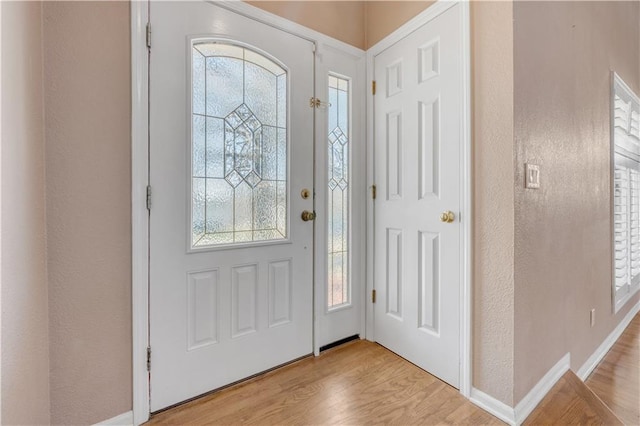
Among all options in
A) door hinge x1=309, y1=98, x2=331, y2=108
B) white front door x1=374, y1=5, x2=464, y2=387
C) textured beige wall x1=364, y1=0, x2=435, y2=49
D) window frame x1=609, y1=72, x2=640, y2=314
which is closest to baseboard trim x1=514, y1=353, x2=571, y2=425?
white front door x1=374, y1=5, x2=464, y2=387

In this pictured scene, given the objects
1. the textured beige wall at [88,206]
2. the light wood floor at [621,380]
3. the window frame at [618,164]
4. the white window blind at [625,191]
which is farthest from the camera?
the white window blind at [625,191]

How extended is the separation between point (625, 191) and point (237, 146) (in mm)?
3295

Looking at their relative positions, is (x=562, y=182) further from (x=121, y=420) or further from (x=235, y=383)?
(x=121, y=420)

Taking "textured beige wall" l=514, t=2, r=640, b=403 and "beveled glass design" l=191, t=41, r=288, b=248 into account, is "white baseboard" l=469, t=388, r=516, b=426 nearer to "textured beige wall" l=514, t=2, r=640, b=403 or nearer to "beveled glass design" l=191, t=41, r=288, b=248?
"textured beige wall" l=514, t=2, r=640, b=403

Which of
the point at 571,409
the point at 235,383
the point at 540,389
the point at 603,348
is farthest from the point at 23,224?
the point at 603,348

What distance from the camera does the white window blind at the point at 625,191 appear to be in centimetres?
238

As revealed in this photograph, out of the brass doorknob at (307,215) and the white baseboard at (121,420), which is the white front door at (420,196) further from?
the white baseboard at (121,420)

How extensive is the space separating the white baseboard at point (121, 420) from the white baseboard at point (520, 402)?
1574 mm

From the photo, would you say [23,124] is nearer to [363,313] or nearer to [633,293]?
[363,313]

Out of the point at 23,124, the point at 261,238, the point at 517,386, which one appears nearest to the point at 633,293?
the point at 517,386

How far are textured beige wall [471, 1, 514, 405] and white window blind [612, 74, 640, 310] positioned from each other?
169 cm

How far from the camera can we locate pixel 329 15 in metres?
1.94

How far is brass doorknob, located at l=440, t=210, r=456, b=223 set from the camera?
1.54 metres

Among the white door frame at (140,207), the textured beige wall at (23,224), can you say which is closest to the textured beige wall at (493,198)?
the white door frame at (140,207)
